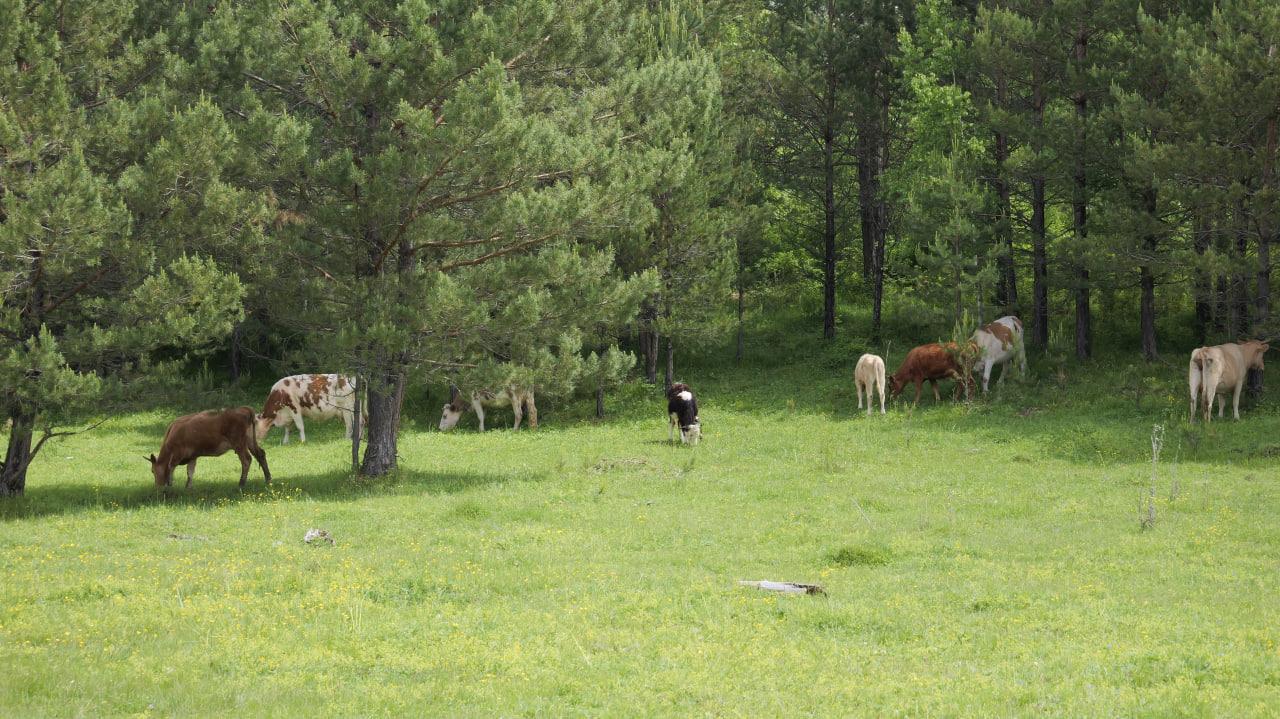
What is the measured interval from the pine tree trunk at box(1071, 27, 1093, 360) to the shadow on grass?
1729 centimetres

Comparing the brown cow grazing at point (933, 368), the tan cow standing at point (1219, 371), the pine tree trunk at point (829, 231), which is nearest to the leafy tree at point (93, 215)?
the brown cow grazing at point (933, 368)

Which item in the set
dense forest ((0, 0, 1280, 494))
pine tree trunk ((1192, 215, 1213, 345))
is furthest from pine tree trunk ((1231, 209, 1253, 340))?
pine tree trunk ((1192, 215, 1213, 345))

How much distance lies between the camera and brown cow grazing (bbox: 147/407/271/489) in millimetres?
19859

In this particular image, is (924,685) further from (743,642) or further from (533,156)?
(533,156)

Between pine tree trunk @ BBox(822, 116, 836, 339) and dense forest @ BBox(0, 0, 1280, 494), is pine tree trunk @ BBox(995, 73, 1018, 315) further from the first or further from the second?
pine tree trunk @ BBox(822, 116, 836, 339)

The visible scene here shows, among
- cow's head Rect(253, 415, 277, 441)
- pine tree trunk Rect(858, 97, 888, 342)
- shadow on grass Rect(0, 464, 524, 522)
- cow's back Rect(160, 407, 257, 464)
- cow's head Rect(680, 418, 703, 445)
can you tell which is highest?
pine tree trunk Rect(858, 97, 888, 342)

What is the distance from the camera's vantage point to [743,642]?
10070mm

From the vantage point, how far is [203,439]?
2003cm

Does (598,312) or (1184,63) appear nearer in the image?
(598,312)

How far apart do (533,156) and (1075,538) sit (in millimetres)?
10371

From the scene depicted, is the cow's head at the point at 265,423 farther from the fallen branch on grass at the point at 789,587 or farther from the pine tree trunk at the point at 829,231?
the fallen branch on grass at the point at 789,587

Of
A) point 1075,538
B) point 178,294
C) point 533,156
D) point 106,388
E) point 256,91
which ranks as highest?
point 256,91

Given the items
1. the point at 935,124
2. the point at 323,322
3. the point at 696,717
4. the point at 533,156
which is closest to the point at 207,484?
the point at 323,322

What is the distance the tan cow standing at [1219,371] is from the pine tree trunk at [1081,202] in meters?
4.59
